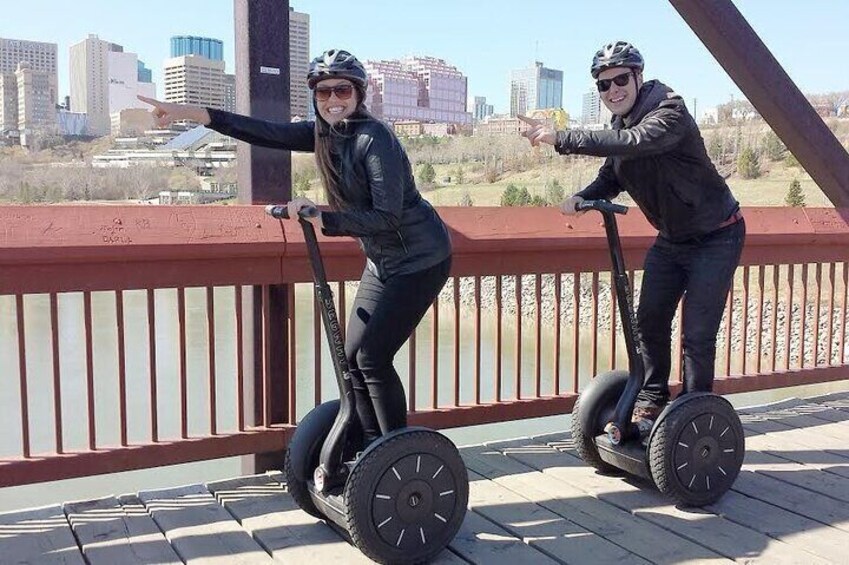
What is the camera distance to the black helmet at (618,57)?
299cm

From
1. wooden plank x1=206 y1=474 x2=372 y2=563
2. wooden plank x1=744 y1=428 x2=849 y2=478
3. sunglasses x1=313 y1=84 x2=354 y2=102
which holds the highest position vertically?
sunglasses x1=313 y1=84 x2=354 y2=102

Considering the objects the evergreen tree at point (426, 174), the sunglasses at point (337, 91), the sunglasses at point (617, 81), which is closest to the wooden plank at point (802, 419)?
the sunglasses at point (617, 81)

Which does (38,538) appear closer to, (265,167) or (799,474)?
(265,167)

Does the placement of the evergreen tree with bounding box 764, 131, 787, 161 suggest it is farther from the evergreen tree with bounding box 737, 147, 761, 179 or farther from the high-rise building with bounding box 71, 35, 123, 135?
the high-rise building with bounding box 71, 35, 123, 135

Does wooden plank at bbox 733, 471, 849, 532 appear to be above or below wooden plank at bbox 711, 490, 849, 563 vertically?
below

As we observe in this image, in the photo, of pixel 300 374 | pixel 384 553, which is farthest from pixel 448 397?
pixel 384 553

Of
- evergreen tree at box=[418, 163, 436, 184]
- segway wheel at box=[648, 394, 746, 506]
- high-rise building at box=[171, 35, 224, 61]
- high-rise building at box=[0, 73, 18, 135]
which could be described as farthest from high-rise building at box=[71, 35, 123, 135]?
evergreen tree at box=[418, 163, 436, 184]

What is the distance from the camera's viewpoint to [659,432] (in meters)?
3.11

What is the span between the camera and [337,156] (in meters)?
2.61

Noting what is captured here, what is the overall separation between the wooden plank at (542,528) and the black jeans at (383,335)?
0.66 metres

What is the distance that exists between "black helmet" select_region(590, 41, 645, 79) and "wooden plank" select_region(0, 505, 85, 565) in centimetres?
246

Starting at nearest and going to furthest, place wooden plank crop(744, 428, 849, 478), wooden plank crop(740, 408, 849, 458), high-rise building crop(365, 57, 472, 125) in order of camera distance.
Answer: wooden plank crop(744, 428, 849, 478) → wooden plank crop(740, 408, 849, 458) → high-rise building crop(365, 57, 472, 125)

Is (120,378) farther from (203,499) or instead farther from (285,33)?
(285,33)

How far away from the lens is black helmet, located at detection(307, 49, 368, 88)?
8.32 ft
